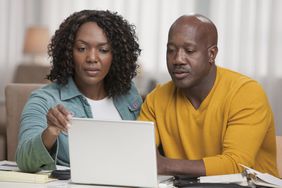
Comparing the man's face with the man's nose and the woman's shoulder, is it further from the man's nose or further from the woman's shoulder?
the woman's shoulder

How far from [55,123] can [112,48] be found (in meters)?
0.70

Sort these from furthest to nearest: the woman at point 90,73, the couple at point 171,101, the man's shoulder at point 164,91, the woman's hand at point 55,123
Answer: the man's shoulder at point 164,91 → the woman at point 90,73 → the couple at point 171,101 → the woman's hand at point 55,123

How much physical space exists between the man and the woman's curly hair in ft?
0.76

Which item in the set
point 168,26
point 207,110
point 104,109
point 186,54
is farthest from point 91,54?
point 168,26

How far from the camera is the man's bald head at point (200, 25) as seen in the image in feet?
7.82

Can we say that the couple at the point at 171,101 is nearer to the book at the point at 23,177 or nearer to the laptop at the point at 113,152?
the book at the point at 23,177

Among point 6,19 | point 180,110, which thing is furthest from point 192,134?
point 6,19

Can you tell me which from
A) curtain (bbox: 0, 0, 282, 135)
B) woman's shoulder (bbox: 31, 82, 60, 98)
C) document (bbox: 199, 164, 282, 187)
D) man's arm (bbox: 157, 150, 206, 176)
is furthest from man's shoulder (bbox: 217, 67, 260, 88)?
curtain (bbox: 0, 0, 282, 135)

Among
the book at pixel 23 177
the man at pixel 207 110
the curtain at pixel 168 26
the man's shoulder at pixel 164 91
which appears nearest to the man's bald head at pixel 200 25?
the man at pixel 207 110

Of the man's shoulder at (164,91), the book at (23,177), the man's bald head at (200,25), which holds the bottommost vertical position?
the book at (23,177)

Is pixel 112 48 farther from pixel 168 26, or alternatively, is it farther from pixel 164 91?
pixel 168 26

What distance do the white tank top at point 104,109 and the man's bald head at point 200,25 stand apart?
45 centimetres

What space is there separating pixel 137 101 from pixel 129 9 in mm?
3347

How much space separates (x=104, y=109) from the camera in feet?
8.62
